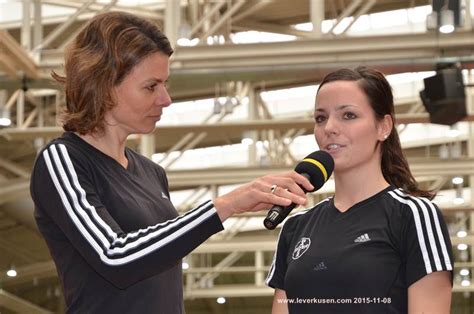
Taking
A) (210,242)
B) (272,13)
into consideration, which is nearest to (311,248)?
(272,13)

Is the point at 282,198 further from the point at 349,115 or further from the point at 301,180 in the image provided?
the point at 349,115

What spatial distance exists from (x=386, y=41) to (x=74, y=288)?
8.54m

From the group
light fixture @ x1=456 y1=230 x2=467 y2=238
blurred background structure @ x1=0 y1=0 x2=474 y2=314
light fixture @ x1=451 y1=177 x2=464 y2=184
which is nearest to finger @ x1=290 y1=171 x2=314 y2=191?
blurred background structure @ x1=0 y1=0 x2=474 y2=314

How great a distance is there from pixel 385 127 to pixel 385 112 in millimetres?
43

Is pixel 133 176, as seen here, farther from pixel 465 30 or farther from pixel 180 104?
pixel 180 104

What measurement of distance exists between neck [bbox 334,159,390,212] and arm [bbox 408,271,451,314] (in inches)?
13.6

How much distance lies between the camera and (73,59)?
2.68 m

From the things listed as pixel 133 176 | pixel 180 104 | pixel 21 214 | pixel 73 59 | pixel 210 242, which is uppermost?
pixel 73 59

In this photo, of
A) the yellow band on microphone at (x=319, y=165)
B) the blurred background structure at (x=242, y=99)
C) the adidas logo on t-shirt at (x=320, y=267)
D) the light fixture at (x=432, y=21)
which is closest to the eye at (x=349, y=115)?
the yellow band on microphone at (x=319, y=165)

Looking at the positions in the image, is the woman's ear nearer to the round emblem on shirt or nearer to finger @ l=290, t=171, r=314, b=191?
the round emblem on shirt

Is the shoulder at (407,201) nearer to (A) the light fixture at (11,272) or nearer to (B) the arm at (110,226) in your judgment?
(B) the arm at (110,226)

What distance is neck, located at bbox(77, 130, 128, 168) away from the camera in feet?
9.07

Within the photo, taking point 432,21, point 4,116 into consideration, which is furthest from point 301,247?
point 4,116

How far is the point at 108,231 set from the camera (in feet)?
8.22
